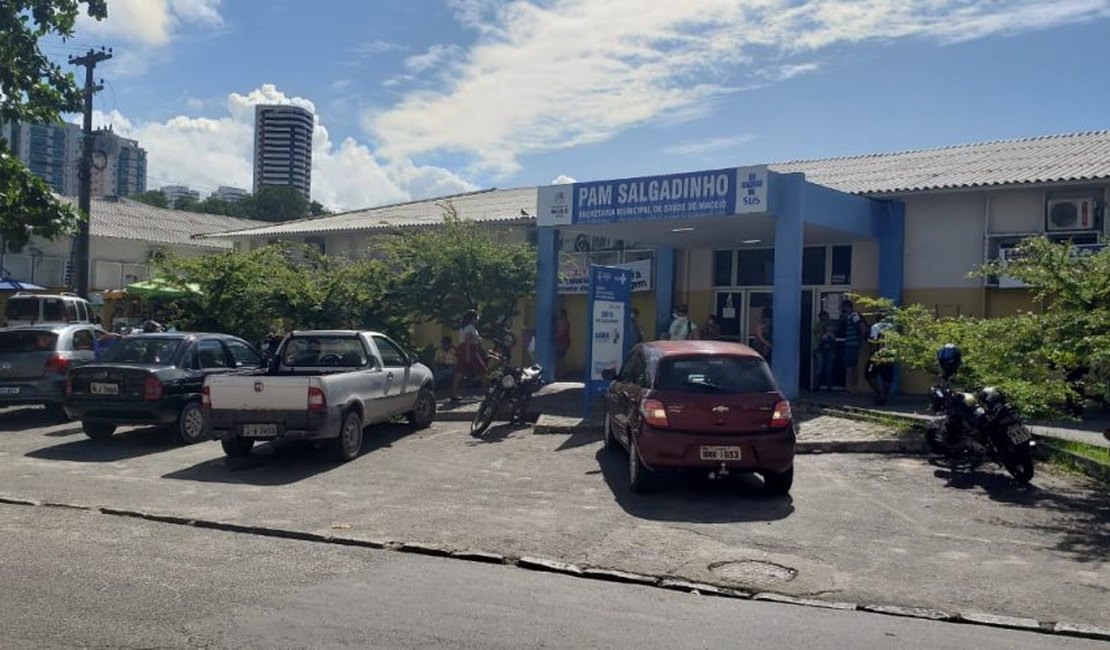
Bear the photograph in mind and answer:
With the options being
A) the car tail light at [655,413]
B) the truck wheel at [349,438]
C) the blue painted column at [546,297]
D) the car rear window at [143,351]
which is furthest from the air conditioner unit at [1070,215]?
the car rear window at [143,351]

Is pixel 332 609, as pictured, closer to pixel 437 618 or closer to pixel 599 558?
pixel 437 618

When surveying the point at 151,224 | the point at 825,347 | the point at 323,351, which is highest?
the point at 151,224

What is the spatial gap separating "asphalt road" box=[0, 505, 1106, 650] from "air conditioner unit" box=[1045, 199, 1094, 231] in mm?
12546

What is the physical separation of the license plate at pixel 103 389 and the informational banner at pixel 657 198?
8235mm

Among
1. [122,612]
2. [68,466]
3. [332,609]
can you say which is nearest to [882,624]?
[332,609]

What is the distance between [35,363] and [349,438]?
6.29 m

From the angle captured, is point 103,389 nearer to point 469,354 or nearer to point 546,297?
point 469,354

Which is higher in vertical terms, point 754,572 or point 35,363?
point 35,363

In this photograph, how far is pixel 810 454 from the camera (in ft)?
39.2

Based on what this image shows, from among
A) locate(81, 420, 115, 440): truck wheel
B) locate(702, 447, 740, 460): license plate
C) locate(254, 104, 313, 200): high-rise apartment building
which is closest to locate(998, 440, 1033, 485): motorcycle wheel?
locate(702, 447, 740, 460): license plate

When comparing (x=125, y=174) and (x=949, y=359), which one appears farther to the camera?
(x=125, y=174)

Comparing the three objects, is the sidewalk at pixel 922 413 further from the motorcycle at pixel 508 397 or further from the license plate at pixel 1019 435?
the motorcycle at pixel 508 397

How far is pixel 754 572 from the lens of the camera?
271 inches

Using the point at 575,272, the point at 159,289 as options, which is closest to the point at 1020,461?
the point at 575,272
